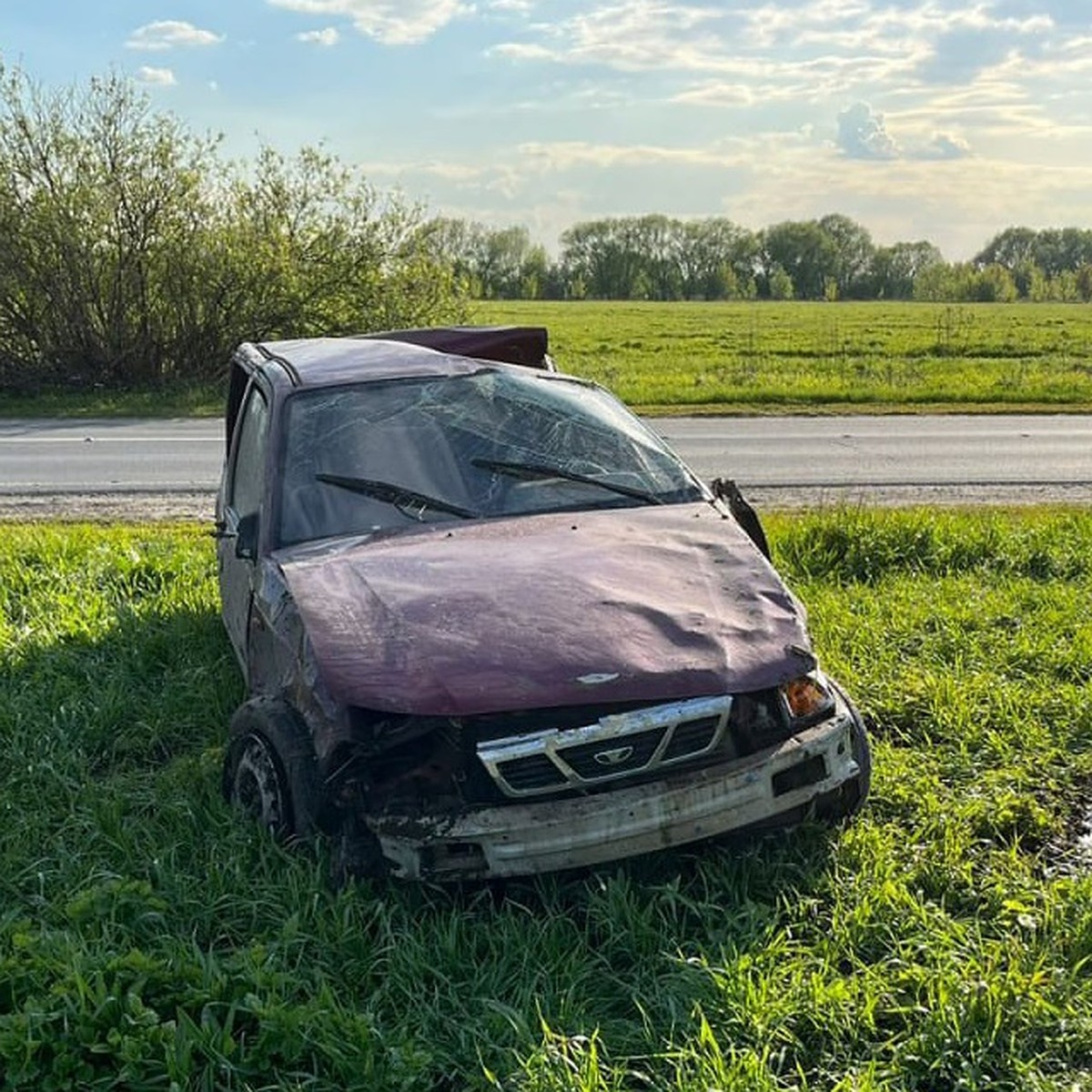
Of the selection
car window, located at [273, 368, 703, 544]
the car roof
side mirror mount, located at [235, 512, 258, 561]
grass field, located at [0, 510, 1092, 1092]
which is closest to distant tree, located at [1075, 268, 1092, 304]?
the car roof

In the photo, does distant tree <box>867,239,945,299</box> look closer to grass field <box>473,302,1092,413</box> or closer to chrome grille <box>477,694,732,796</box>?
grass field <box>473,302,1092,413</box>

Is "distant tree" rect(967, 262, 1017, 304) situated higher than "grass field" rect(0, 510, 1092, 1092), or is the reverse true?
"distant tree" rect(967, 262, 1017, 304)

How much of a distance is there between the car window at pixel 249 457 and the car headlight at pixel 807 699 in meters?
2.13

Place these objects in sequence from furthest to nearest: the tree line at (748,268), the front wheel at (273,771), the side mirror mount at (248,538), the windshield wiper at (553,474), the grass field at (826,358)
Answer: the tree line at (748,268), the grass field at (826,358), the windshield wiper at (553,474), the side mirror mount at (248,538), the front wheel at (273,771)

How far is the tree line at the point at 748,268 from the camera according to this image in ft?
251

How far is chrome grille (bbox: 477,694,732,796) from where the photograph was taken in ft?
9.91

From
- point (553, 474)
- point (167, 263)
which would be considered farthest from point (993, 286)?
point (553, 474)

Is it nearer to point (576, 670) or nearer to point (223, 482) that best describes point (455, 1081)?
point (576, 670)

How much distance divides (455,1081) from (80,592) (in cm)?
476

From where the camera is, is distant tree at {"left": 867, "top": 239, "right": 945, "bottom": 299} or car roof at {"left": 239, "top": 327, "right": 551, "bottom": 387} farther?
distant tree at {"left": 867, "top": 239, "right": 945, "bottom": 299}

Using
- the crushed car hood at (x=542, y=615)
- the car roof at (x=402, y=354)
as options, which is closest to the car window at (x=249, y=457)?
the car roof at (x=402, y=354)

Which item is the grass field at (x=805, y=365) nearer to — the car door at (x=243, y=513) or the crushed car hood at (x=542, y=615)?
the car door at (x=243, y=513)

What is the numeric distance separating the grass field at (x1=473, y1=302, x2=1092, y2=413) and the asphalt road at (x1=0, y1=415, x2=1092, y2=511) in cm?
182

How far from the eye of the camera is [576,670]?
3066mm
